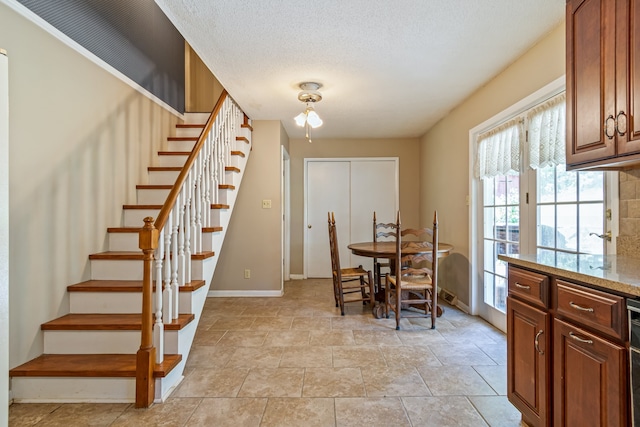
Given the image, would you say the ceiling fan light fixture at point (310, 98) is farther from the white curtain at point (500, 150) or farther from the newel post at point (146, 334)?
the newel post at point (146, 334)

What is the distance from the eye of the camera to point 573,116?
5.26 feet

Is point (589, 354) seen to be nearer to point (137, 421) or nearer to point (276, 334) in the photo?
point (137, 421)

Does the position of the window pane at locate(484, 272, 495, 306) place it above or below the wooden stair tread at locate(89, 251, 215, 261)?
below

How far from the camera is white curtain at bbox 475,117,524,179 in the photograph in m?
2.54

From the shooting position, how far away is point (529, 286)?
1460 millimetres

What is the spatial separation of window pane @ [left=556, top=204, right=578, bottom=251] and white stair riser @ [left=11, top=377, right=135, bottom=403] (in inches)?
112

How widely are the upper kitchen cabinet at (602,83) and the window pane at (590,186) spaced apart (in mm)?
293

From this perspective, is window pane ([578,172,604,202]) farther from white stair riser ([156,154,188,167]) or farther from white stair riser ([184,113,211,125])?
white stair riser ([184,113,211,125])

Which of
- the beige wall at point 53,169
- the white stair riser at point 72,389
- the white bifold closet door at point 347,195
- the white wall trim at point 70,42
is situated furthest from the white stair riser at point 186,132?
the white stair riser at point 72,389

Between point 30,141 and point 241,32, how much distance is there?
1.51 metres

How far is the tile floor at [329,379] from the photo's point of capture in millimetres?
1686

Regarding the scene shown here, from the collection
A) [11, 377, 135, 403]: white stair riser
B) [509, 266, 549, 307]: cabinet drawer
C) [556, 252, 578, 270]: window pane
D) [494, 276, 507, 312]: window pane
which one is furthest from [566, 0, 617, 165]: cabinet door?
[11, 377, 135, 403]: white stair riser

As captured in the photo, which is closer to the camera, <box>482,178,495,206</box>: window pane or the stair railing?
the stair railing

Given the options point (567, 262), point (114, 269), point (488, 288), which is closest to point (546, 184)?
point (567, 262)
